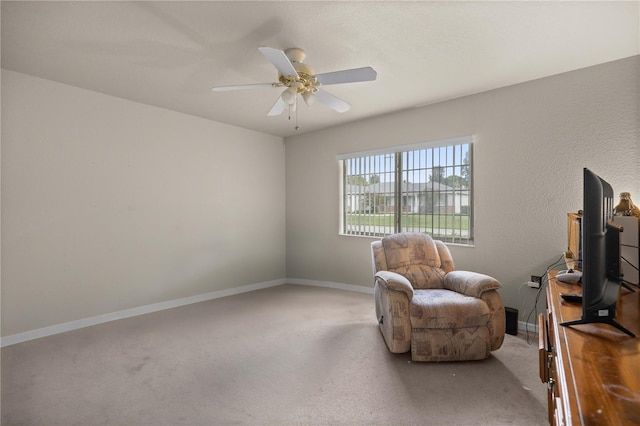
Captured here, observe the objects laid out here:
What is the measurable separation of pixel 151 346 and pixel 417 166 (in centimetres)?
346

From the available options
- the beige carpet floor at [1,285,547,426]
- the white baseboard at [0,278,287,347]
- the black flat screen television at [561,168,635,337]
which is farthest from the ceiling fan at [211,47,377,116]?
the white baseboard at [0,278,287,347]

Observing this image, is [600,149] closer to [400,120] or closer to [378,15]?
[400,120]

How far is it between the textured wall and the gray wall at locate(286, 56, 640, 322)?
2.45 m

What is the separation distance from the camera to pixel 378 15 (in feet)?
6.62

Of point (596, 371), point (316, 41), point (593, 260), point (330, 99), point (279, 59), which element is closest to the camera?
point (596, 371)

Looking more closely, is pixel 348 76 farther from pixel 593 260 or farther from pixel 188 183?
pixel 188 183

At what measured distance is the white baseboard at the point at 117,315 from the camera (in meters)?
2.85

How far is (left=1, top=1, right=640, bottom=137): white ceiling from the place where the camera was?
1967mm

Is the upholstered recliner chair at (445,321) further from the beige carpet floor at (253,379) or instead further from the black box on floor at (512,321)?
the black box on floor at (512,321)

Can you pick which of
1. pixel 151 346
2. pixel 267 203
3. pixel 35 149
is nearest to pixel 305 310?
pixel 151 346

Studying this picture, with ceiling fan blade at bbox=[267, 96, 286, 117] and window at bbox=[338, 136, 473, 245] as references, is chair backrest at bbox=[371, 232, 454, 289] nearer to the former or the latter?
window at bbox=[338, 136, 473, 245]

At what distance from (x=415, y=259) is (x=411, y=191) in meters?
1.28

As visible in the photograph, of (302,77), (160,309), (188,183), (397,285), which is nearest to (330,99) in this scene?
(302,77)

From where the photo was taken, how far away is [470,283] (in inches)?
99.7
